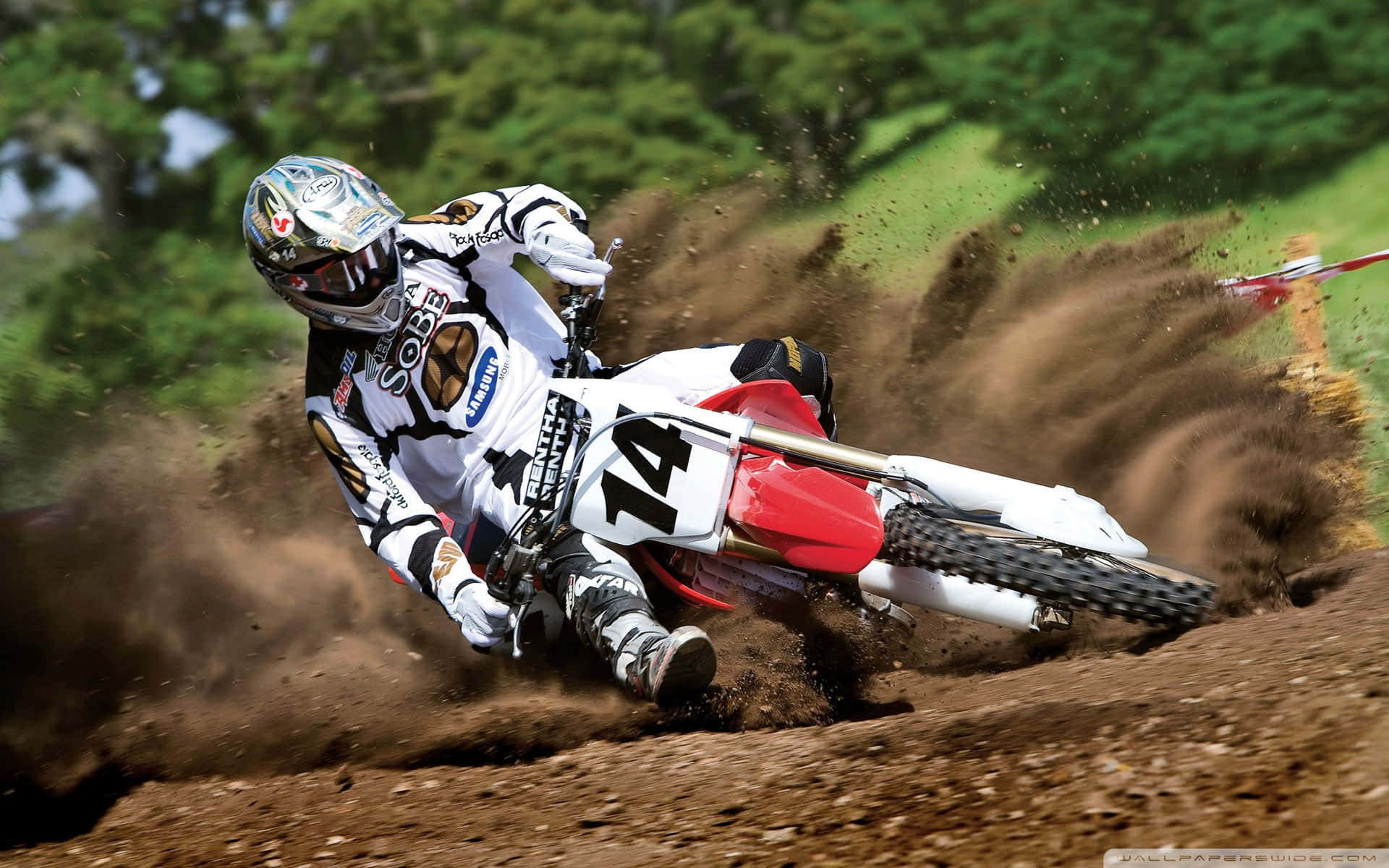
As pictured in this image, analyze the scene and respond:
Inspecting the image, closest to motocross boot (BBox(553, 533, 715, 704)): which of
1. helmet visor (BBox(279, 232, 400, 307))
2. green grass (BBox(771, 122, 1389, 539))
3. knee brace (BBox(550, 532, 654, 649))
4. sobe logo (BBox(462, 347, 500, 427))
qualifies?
knee brace (BBox(550, 532, 654, 649))

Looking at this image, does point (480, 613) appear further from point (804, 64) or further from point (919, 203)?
point (804, 64)

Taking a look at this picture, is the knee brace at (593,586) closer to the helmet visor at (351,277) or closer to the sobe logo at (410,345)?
the sobe logo at (410,345)

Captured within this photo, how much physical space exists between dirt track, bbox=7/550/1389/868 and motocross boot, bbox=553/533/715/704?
48 cm

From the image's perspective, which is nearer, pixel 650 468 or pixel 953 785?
A: pixel 953 785

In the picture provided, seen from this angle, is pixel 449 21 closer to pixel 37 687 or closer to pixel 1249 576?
pixel 37 687

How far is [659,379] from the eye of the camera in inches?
185

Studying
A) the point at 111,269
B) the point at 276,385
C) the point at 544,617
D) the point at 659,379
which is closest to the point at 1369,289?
the point at 659,379

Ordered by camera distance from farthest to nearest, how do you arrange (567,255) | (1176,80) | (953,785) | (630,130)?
(630,130) < (1176,80) < (567,255) < (953,785)

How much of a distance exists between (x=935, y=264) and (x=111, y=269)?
24.8 feet

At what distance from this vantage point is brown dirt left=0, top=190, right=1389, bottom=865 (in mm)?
3197

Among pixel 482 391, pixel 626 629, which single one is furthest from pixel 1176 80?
pixel 626 629

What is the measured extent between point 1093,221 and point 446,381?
4.94 m

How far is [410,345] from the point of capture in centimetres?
459

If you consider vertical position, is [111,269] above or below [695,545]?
above
